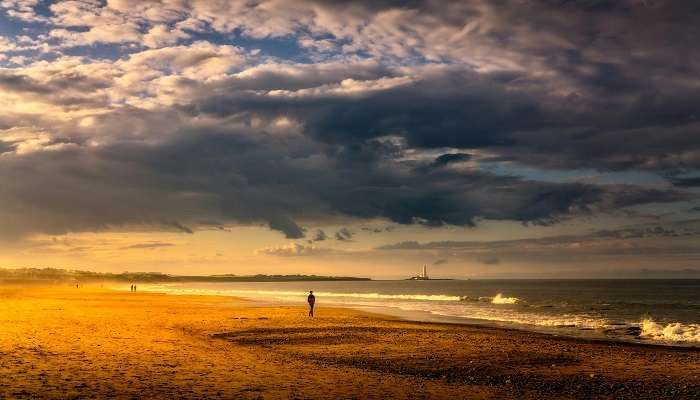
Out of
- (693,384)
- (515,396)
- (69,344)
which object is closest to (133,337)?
(69,344)

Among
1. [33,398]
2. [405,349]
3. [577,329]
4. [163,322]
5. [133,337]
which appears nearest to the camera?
[33,398]

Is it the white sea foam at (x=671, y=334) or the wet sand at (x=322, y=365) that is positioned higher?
the wet sand at (x=322, y=365)

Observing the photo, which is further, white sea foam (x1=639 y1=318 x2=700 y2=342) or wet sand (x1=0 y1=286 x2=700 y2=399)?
white sea foam (x1=639 y1=318 x2=700 y2=342)

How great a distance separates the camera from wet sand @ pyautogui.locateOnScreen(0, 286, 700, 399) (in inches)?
621

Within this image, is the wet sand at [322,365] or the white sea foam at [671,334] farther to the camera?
the white sea foam at [671,334]

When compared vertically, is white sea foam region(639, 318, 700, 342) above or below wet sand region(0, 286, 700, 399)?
below

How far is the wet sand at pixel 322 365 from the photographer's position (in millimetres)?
15773

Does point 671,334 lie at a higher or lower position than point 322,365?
lower

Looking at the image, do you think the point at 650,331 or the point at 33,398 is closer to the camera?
the point at 33,398

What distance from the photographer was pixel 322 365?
68.7ft

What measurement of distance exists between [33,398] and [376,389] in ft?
29.0

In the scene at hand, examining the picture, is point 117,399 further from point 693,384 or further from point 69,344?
point 693,384

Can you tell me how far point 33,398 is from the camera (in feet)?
43.9

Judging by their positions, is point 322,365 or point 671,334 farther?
point 671,334
